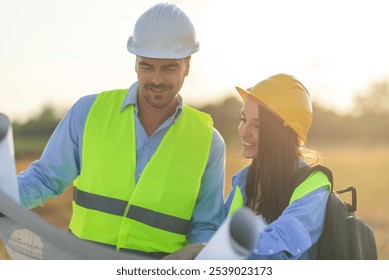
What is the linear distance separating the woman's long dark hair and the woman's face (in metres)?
0.03

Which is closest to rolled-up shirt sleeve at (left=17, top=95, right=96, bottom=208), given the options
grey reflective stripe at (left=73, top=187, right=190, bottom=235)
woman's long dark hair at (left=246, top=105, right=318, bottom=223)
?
grey reflective stripe at (left=73, top=187, right=190, bottom=235)

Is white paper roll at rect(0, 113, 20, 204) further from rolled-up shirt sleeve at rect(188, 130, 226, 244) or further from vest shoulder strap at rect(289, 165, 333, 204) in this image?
vest shoulder strap at rect(289, 165, 333, 204)

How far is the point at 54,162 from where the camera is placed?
4.56m

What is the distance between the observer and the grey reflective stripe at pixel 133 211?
448cm

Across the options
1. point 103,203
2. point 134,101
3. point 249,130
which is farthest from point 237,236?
point 134,101

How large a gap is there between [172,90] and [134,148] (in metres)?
0.37

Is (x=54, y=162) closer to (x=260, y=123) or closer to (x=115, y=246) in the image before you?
(x=115, y=246)

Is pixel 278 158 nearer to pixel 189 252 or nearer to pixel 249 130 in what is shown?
pixel 249 130

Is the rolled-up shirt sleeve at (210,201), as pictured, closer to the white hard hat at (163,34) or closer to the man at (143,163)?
the man at (143,163)

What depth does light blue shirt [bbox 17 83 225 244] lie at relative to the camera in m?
4.53

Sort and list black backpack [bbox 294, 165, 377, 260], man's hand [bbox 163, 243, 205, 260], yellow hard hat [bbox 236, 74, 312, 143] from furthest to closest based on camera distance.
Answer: yellow hard hat [bbox 236, 74, 312, 143] → black backpack [bbox 294, 165, 377, 260] → man's hand [bbox 163, 243, 205, 260]

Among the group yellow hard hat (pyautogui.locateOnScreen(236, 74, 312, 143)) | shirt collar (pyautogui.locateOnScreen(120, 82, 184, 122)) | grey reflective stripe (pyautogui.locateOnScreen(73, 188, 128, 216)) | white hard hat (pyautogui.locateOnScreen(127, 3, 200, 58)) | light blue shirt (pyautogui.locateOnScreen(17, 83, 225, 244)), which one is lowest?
grey reflective stripe (pyautogui.locateOnScreen(73, 188, 128, 216))
